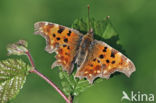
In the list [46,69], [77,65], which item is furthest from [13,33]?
[77,65]

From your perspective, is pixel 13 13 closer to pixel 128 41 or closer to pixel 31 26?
pixel 31 26

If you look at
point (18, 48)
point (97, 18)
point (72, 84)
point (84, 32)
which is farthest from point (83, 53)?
point (97, 18)

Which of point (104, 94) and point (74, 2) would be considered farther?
point (74, 2)

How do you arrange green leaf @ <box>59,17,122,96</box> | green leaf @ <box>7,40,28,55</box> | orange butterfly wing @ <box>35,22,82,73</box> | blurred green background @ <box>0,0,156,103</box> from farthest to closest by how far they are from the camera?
1. blurred green background @ <box>0,0,156,103</box>
2. orange butterfly wing @ <box>35,22,82,73</box>
3. green leaf @ <box>59,17,122,96</box>
4. green leaf @ <box>7,40,28,55</box>

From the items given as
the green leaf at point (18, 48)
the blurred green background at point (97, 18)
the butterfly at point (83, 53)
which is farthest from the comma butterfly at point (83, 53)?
the blurred green background at point (97, 18)

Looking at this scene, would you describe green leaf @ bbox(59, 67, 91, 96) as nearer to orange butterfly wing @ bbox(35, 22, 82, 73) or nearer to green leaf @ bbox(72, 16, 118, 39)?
orange butterfly wing @ bbox(35, 22, 82, 73)

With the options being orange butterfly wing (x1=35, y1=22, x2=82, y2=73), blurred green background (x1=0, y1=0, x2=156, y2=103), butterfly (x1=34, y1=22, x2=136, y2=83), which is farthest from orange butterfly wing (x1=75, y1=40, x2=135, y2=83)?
blurred green background (x1=0, y1=0, x2=156, y2=103)
